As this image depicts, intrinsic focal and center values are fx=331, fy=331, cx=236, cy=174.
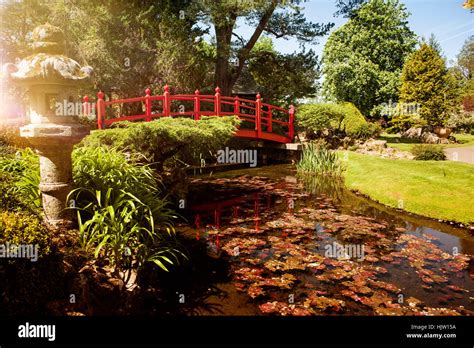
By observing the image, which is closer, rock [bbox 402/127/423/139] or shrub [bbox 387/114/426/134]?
shrub [bbox 387/114/426/134]

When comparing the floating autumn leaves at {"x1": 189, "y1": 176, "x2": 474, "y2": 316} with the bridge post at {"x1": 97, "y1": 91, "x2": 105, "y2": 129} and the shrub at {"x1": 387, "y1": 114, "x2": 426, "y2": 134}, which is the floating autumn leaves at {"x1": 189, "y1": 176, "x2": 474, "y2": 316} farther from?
the shrub at {"x1": 387, "y1": 114, "x2": 426, "y2": 134}

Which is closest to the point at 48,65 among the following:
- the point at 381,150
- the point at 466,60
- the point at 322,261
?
the point at 322,261

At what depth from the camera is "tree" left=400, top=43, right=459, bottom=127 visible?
811 inches

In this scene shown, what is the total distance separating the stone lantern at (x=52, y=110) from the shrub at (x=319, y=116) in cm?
1564

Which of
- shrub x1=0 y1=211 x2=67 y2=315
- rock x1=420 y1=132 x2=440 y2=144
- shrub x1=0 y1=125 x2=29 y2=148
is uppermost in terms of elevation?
rock x1=420 y1=132 x2=440 y2=144

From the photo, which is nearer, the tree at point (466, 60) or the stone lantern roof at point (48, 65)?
the stone lantern roof at point (48, 65)

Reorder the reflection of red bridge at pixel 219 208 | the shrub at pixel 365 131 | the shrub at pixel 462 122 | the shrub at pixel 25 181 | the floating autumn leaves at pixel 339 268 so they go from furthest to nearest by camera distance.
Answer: the shrub at pixel 462 122 → the shrub at pixel 365 131 → the reflection of red bridge at pixel 219 208 → the shrub at pixel 25 181 → the floating autumn leaves at pixel 339 268

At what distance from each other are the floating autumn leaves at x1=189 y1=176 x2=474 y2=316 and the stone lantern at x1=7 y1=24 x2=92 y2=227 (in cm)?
277

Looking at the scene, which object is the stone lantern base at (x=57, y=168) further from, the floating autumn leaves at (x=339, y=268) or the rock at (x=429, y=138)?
the rock at (x=429, y=138)

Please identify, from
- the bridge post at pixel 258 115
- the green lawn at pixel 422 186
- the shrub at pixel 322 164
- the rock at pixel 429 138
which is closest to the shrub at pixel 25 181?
the green lawn at pixel 422 186

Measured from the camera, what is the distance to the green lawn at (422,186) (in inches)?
306

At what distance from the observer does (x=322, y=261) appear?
551 cm

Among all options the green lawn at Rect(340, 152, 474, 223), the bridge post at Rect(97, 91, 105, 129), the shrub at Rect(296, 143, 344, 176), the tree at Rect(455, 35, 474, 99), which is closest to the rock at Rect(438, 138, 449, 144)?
the green lawn at Rect(340, 152, 474, 223)

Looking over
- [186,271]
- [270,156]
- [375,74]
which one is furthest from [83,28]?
[375,74]
